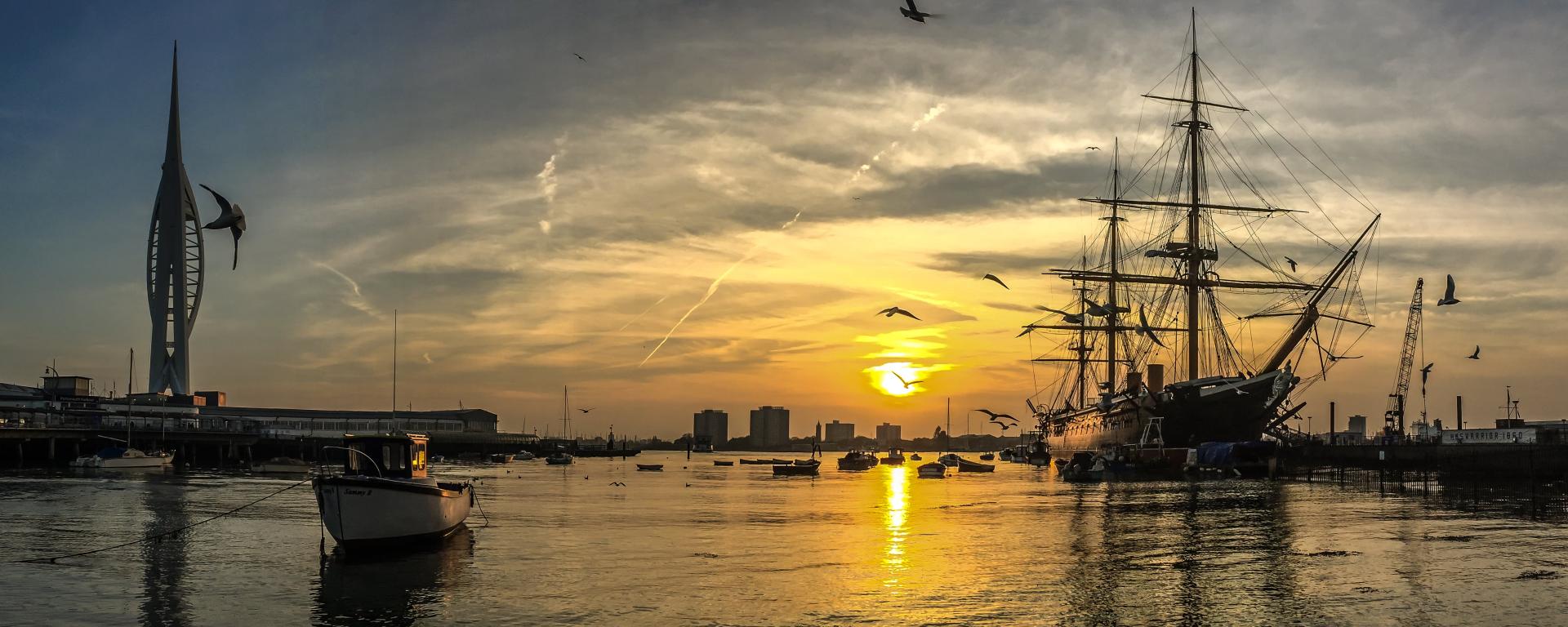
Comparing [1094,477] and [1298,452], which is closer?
[1094,477]

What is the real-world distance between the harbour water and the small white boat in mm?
48329

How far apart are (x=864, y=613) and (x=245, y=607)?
50.1 feet

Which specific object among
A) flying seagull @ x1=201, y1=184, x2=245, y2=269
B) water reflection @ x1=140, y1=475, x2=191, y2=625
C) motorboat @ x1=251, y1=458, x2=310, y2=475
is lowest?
motorboat @ x1=251, y1=458, x2=310, y2=475

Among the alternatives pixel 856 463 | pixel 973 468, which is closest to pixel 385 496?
pixel 973 468

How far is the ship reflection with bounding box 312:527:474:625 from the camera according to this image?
2683 centimetres

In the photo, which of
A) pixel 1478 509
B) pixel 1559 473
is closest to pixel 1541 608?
pixel 1478 509

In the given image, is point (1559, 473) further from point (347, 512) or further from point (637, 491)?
point (347, 512)

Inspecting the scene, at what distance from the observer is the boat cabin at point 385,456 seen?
39.2 metres

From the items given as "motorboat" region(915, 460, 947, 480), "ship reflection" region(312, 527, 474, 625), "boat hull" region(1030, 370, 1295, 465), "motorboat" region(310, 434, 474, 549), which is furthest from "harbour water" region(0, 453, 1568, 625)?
"motorboat" region(915, 460, 947, 480)

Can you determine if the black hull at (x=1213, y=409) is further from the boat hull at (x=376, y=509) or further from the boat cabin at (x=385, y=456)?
the boat hull at (x=376, y=509)

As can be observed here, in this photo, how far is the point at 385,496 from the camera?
37406mm

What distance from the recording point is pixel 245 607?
91.8 ft

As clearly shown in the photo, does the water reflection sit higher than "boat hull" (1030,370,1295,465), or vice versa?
"boat hull" (1030,370,1295,465)

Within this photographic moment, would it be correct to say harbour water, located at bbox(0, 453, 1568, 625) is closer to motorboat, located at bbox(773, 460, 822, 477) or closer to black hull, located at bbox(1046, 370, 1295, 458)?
black hull, located at bbox(1046, 370, 1295, 458)
